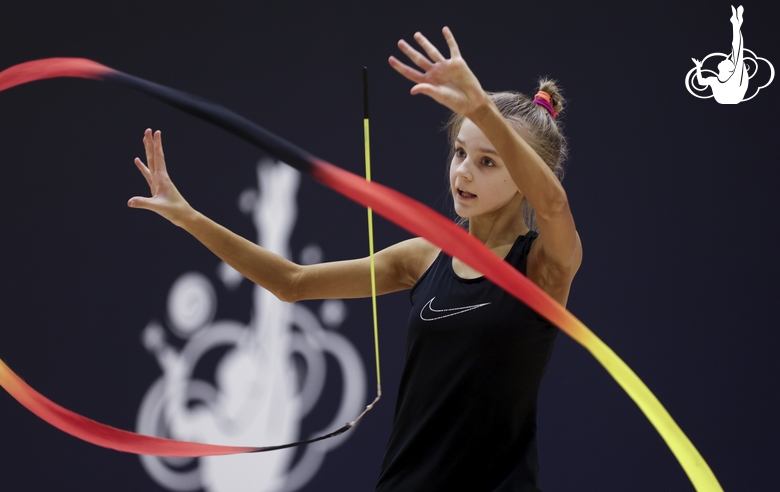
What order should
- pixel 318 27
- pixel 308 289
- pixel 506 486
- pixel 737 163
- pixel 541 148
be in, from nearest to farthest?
1. pixel 506 486
2. pixel 541 148
3. pixel 308 289
4. pixel 737 163
5. pixel 318 27

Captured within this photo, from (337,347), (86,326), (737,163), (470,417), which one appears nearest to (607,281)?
(737,163)

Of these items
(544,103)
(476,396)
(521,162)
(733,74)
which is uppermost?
(733,74)

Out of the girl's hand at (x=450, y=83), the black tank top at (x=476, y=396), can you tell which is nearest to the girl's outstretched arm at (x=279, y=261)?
the black tank top at (x=476, y=396)

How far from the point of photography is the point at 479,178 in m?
1.29

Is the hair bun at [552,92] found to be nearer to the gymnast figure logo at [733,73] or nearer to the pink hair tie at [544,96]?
the pink hair tie at [544,96]

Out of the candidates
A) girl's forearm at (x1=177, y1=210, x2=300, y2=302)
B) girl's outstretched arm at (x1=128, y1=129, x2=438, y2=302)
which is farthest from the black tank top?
girl's forearm at (x1=177, y1=210, x2=300, y2=302)

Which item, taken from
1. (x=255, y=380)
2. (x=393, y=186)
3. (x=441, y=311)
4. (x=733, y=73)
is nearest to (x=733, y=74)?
(x=733, y=73)

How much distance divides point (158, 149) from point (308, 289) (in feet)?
1.22

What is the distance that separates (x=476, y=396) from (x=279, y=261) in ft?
1.58

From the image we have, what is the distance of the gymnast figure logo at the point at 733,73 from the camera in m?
2.45

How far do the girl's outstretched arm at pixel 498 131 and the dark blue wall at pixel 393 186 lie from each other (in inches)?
55.1

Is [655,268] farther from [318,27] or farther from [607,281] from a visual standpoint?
[318,27]

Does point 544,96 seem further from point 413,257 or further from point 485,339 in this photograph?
point 485,339

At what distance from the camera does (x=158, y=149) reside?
4.71 ft
